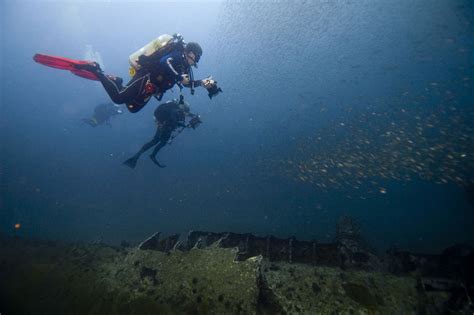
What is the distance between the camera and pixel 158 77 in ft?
18.1

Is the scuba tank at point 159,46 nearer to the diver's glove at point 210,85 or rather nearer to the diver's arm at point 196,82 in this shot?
the diver's arm at point 196,82

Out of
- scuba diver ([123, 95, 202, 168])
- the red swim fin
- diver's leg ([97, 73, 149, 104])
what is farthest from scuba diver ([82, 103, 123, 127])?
diver's leg ([97, 73, 149, 104])

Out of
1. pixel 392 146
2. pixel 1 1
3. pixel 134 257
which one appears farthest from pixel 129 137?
pixel 134 257

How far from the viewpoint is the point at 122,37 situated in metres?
71.9

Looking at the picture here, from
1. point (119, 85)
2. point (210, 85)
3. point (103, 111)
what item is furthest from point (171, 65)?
point (103, 111)

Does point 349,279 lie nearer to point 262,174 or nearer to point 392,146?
point 392,146

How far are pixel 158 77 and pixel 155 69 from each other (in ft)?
0.54

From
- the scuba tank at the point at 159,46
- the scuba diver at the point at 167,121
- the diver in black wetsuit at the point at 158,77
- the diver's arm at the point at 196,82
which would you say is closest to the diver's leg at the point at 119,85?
the diver in black wetsuit at the point at 158,77

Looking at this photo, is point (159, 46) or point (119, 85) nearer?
point (159, 46)

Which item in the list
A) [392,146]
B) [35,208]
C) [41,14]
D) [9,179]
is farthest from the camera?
[41,14]

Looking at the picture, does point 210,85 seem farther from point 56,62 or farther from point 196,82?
point 56,62

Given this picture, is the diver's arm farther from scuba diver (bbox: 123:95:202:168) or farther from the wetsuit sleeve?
scuba diver (bbox: 123:95:202:168)

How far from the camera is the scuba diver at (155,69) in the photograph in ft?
17.7

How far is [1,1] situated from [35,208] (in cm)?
4943
